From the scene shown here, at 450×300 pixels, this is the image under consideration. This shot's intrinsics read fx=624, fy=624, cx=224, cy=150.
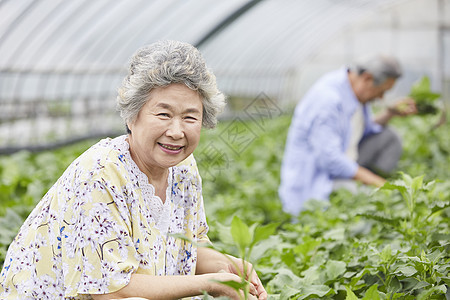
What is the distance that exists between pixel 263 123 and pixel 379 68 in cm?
270

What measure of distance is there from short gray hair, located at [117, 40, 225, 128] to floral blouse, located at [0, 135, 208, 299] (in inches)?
7.0

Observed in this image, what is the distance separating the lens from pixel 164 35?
11000 mm

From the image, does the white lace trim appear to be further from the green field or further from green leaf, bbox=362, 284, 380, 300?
green leaf, bbox=362, 284, 380, 300

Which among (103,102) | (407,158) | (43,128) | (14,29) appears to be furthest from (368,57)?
(103,102)

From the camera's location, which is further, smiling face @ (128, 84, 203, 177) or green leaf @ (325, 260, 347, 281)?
green leaf @ (325, 260, 347, 281)

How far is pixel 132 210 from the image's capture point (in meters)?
2.19

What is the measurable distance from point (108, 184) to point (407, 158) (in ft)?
19.1

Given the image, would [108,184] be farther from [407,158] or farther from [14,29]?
[14,29]

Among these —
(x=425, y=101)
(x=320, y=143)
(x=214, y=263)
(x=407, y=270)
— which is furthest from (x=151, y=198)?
(x=425, y=101)

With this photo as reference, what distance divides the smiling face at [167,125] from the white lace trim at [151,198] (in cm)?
4

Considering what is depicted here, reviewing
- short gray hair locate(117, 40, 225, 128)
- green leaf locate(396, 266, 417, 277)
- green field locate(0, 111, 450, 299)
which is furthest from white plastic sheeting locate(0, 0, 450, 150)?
green leaf locate(396, 266, 417, 277)

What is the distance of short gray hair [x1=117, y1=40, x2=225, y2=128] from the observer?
218 cm

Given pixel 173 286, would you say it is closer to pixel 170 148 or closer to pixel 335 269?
pixel 170 148

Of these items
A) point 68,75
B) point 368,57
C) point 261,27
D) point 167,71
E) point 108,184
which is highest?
point 261,27
